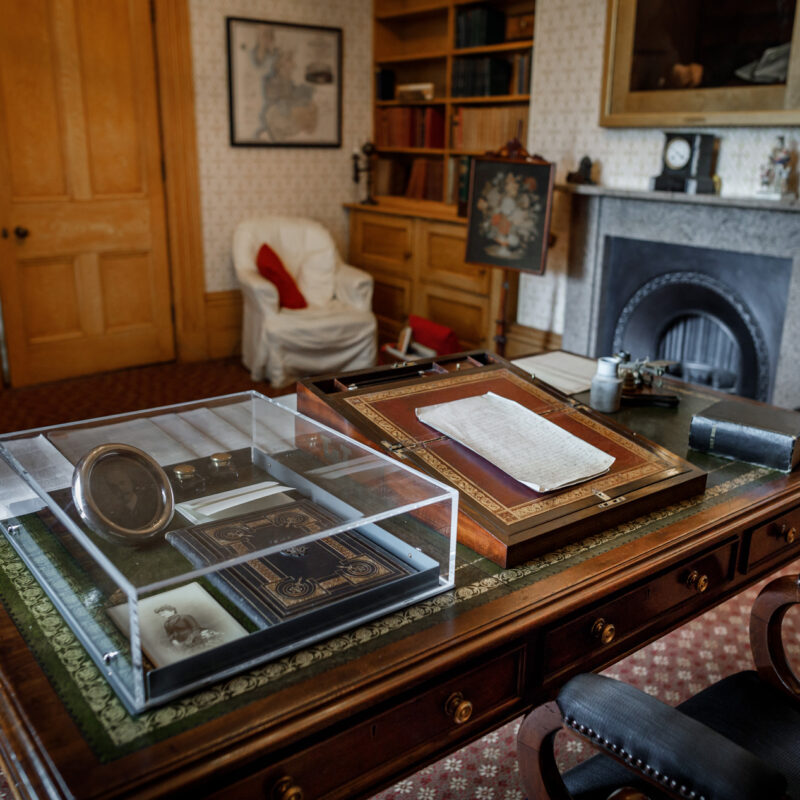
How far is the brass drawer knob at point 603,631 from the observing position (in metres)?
1.29

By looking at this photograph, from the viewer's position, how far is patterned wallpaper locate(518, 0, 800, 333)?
376 cm

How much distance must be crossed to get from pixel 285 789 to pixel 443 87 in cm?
544

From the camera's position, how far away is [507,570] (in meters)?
1.27

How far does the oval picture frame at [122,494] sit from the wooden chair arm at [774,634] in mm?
1121

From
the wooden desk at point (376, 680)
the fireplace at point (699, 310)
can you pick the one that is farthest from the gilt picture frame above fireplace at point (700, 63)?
the wooden desk at point (376, 680)

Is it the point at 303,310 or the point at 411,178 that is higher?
the point at 411,178

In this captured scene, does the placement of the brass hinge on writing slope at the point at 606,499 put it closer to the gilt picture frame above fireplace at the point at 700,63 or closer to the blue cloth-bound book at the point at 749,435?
the blue cloth-bound book at the point at 749,435

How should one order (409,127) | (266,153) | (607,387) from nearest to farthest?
(607,387)
(266,153)
(409,127)

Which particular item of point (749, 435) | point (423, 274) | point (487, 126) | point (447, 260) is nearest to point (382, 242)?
point (423, 274)

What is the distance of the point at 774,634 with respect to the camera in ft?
4.96

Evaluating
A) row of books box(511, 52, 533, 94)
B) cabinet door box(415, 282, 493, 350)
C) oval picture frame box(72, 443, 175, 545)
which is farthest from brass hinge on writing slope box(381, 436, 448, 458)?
row of books box(511, 52, 533, 94)

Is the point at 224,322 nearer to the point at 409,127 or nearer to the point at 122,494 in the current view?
the point at 409,127

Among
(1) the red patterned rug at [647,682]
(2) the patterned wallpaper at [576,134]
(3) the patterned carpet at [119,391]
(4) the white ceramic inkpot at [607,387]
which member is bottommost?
(1) the red patterned rug at [647,682]

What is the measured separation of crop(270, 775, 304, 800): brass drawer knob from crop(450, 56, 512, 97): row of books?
4.67 metres
